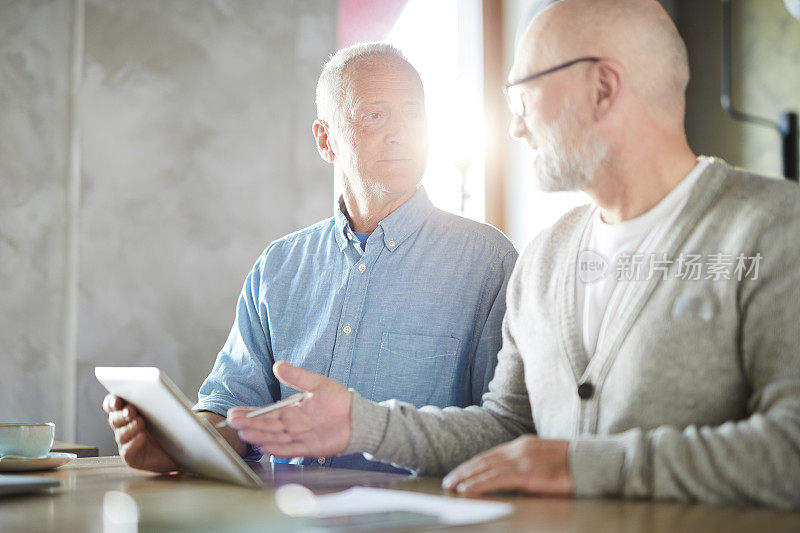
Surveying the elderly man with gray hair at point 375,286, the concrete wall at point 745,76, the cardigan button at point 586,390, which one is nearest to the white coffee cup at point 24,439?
the elderly man with gray hair at point 375,286

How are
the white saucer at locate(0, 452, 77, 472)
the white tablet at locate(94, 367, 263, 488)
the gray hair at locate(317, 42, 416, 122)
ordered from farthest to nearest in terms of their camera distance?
the gray hair at locate(317, 42, 416, 122) < the white saucer at locate(0, 452, 77, 472) < the white tablet at locate(94, 367, 263, 488)

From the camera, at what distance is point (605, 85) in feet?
4.67

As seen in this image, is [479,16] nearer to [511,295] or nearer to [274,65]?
[274,65]

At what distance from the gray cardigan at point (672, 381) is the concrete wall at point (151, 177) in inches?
79.5

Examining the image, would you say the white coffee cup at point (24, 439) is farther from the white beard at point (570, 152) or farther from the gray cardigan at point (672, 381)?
the white beard at point (570, 152)

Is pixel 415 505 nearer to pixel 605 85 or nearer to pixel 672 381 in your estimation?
pixel 672 381

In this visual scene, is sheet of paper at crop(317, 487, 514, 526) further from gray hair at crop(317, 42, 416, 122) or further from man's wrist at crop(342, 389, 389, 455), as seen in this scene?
gray hair at crop(317, 42, 416, 122)

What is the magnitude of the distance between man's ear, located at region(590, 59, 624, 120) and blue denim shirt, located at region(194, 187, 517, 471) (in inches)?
22.5

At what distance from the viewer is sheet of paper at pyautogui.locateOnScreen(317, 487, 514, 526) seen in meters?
0.91

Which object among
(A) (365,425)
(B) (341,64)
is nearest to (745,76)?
(B) (341,64)

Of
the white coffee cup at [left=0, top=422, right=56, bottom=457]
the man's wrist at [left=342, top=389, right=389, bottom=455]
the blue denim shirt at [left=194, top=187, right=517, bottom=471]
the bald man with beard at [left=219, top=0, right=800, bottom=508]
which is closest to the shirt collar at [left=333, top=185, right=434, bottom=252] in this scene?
the blue denim shirt at [left=194, top=187, right=517, bottom=471]

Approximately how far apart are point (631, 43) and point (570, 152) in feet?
0.69

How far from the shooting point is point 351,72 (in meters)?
2.12

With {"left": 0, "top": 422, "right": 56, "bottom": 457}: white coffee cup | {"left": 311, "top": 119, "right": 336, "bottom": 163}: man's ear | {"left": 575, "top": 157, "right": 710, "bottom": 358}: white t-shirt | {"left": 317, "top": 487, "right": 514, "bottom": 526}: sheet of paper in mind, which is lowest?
{"left": 0, "top": 422, "right": 56, "bottom": 457}: white coffee cup
